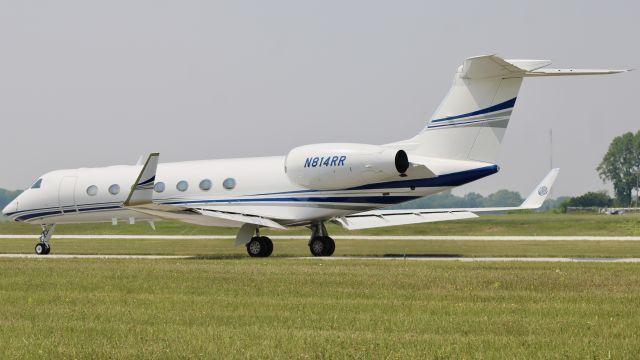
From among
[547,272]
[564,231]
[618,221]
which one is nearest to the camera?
[547,272]

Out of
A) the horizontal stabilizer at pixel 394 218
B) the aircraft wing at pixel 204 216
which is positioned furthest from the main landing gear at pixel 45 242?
the horizontal stabilizer at pixel 394 218

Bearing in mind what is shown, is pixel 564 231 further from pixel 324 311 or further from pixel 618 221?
pixel 324 311

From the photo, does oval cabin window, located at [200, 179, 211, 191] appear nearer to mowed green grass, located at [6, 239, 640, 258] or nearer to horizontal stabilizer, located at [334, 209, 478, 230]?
mowed green grass, located at [6, 239, 640, 258]

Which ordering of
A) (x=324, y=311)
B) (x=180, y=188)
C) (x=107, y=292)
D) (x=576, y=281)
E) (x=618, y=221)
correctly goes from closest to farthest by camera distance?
1. (x=324, y=311)
2. (x=107, y=292)
3. (x=576, y=281)
4. (x=180, y=188)
5. (x=618, y=221)

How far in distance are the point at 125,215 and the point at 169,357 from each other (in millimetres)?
22247

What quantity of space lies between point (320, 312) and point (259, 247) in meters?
15.5

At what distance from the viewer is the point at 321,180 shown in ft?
92.3

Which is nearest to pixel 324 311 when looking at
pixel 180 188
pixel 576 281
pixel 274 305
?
pixel 274 305

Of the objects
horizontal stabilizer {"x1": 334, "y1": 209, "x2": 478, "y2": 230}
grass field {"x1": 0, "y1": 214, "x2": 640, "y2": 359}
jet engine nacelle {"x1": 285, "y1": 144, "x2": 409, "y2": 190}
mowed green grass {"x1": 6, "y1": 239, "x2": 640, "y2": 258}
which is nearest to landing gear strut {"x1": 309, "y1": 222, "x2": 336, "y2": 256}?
horizontal stabilizer {"x1": 334, "y1": 209, "x2": 478, "y2": 230}

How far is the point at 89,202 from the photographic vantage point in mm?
32219

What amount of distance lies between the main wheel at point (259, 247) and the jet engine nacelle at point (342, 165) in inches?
84.8

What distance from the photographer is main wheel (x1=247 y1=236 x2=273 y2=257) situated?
29.2 metres

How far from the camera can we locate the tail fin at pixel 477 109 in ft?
84.3

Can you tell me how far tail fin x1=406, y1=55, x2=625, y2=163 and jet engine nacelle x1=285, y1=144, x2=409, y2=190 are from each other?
46.8 inches
